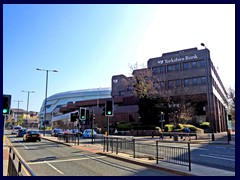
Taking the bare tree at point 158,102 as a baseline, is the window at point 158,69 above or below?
Answer: above

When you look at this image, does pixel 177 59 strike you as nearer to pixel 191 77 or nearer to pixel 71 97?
pixel 191 77

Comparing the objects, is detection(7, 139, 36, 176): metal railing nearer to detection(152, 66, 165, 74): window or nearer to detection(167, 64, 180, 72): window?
detection(167, 64, 180, 72): window

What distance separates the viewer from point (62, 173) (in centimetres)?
1023

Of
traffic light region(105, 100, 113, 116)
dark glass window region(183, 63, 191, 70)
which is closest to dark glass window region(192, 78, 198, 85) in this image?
dark glass window region(183, 63, 191, 70)

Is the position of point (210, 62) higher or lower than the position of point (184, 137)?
higher

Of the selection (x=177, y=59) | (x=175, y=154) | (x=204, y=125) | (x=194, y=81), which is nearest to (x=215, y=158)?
(x=175, y=154)

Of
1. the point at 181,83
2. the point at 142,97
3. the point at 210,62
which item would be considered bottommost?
the point at 142,97

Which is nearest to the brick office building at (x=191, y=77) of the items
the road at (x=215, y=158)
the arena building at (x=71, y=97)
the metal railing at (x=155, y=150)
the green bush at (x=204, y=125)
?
the green bush at (x=204, y=125)

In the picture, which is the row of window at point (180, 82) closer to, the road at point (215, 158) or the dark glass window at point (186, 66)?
the dark glass window at point (186, 66)

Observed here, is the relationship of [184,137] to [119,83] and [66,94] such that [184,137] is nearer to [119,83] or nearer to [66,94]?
[119,83]

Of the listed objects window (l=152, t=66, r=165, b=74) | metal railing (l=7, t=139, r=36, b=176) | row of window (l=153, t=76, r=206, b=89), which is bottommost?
metal railing (l=7, t=139, r=36, b=176)

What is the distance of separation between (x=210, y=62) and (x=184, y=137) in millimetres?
27976

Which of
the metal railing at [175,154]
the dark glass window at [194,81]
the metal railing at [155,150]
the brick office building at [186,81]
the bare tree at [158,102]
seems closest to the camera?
the metal railing at [175,154]
